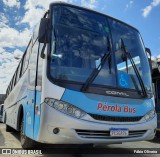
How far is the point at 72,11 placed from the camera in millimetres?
6547

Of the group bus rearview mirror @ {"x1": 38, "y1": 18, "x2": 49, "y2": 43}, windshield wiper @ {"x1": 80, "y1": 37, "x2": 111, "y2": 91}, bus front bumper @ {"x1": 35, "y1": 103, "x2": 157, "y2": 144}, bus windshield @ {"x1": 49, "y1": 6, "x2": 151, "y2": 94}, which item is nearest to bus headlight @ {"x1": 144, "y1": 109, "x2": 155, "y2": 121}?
bus windshield @ {"x1": 49, "y1": 6, "x2": 151, "y2": 94}

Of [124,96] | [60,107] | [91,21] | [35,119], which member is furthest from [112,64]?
[35,119]

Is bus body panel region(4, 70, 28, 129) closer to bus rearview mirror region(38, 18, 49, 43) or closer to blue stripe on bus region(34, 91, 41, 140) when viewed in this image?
blue stripe on bus region(34, 91, 41, 140)

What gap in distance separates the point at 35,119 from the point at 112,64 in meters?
1.89

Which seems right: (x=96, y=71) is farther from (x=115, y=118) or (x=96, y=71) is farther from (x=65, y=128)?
(x=65, y=128)

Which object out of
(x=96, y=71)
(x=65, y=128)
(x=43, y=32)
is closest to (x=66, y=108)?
(x=65, y=128)

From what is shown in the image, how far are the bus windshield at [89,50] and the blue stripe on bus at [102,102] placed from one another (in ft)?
0.93

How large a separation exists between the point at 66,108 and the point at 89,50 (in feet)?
4.67

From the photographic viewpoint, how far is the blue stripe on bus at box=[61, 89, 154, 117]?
18.6 feet

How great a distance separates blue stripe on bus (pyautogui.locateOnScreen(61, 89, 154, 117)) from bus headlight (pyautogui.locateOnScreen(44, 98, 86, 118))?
0.24ft

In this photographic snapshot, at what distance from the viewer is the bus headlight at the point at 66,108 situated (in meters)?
5.53

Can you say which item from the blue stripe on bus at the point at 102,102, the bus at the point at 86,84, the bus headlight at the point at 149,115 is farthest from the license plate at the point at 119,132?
the bus headlight at the point at 149,115

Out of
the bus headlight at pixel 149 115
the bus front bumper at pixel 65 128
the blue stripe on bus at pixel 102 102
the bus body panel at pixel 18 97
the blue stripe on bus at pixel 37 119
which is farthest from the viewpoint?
the bus body panel at pixel 18 97

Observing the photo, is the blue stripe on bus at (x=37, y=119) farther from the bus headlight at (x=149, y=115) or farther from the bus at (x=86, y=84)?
the bus headlight at (x=149, y=115)
